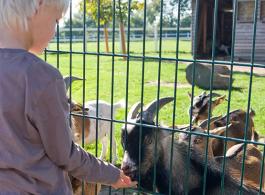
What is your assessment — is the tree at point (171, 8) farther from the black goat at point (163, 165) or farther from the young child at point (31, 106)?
the young child at point (31, 106)

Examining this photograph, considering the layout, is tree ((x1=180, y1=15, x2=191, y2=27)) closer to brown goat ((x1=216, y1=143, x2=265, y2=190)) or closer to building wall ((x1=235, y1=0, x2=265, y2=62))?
building wall ((x1=235, y1=0, x2=265, y2=62))

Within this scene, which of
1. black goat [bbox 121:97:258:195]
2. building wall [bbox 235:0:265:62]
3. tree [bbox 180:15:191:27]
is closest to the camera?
black goat [bbox 121:97:258:195]

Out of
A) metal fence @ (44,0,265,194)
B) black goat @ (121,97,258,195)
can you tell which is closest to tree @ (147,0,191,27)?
metal fence @ (44,0,265,194)

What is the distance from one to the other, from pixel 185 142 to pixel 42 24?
2.52m

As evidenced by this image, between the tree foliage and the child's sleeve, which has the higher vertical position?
the tree foliage

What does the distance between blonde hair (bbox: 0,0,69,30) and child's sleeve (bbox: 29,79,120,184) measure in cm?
31

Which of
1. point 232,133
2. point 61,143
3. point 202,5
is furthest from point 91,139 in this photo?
point 202,5

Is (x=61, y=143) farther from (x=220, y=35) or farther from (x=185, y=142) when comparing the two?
(x=220, y=35)

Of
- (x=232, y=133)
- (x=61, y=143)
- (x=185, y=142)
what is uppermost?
(x=61, y=143)

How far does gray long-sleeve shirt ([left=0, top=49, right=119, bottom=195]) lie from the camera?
6.71ft

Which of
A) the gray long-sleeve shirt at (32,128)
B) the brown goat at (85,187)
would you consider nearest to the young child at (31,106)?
the gray long-sleeve shirt at (32,128)

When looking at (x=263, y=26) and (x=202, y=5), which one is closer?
(x=263, y=26)

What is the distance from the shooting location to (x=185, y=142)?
14.3 feet

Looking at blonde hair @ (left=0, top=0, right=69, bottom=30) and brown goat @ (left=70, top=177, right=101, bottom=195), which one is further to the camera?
brown goat @ (left=70, top=177, right=101, bottom=195)
